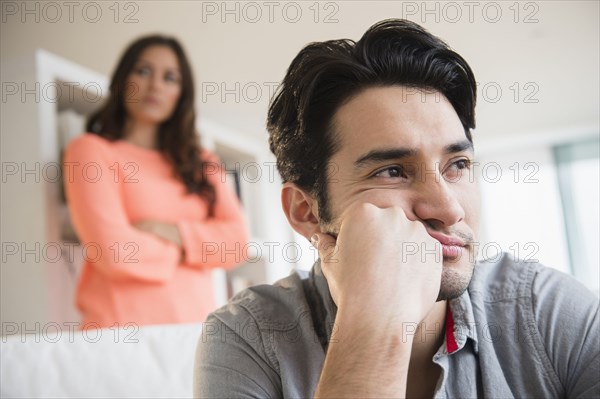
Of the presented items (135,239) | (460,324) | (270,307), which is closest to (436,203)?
(460,324)

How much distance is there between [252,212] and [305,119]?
6.77 feet

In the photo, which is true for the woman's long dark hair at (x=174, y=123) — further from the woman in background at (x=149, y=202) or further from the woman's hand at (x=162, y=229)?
the woman's hand at (x=162, y=229)

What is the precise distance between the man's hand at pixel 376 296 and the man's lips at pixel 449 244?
0.03 metres

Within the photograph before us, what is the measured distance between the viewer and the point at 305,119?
1166 mm

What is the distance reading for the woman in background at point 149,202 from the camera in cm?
177

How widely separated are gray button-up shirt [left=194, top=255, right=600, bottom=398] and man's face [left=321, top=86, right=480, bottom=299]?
0.09 m

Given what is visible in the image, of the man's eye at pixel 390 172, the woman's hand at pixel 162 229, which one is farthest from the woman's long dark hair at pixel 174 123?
the man's eye at pixel 390 172

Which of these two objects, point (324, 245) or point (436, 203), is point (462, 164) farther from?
point (324, 245)

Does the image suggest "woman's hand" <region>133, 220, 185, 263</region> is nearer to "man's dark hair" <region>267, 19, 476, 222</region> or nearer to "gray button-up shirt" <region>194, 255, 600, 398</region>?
"man's dark hair" <region>267, 19, 476, 222</region>

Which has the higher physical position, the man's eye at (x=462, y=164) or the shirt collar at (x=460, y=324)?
the man's eye at (x=462, y=164)

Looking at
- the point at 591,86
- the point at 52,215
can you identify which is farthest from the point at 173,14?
the point at 591,86

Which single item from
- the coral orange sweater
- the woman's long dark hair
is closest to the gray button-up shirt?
the coral orange sweater

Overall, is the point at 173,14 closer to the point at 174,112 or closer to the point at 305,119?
the point at 174,112

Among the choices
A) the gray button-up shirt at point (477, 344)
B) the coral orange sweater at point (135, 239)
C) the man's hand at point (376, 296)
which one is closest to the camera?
the man's hand at point (376, 296)
